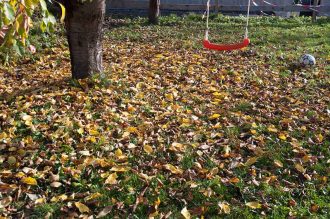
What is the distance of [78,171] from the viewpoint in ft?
11.9

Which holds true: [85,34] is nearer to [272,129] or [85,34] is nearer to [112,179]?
[112,179]

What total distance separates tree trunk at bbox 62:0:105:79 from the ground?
0.82 ft

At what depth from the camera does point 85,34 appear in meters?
5.30

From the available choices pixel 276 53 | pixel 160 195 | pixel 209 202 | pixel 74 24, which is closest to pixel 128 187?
pixel 160 195

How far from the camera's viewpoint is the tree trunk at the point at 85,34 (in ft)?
16.9

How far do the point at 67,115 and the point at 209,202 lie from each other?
2.07m

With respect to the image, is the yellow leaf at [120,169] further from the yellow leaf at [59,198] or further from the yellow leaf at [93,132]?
the yellow leaf at [93,132]

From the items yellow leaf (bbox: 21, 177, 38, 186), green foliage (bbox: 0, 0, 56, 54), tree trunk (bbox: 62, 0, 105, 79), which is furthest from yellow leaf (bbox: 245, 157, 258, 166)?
tree trunk (bbox: 62, 0, 105, 79)

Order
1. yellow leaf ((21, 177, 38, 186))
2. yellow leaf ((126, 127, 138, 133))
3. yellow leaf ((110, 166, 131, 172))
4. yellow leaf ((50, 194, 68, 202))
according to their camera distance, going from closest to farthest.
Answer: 1. yellow leaf ((50, 194, 68, 202))
2. yellow leaf ((21, 177, 38, 186))
3. yellow leaf ((110, 166, 131, 172))
4. yellow leaf ((126, 127, 138, 133))

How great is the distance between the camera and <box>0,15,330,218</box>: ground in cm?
333

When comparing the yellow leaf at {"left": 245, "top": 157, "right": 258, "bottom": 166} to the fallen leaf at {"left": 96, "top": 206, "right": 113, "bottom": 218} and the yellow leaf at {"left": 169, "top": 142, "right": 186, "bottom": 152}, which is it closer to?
the yellow leaf at {"left": 169, "top": 142, "right": 186, "bottom": 152}

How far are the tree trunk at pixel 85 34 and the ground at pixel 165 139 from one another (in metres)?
0.25

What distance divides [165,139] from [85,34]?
1966 millimetres

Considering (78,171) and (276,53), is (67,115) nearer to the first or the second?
(78,171)
